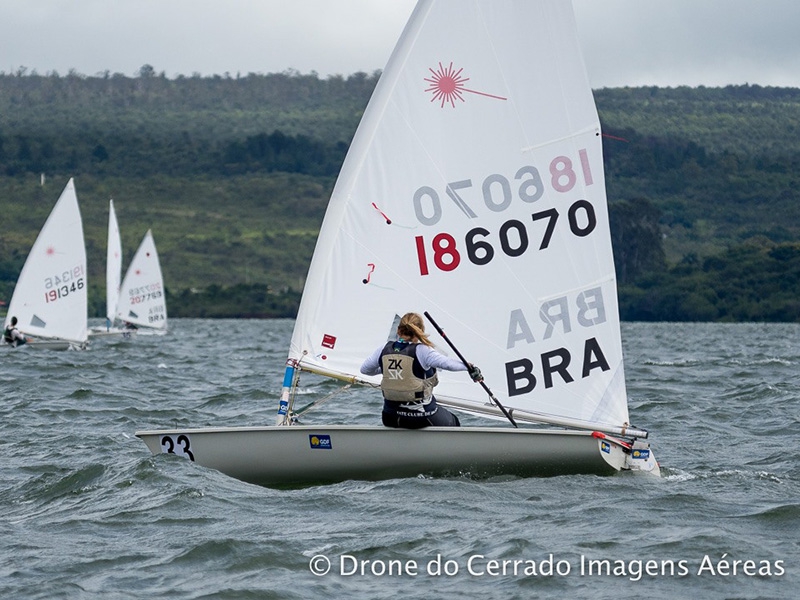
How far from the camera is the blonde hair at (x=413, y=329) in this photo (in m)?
9.10

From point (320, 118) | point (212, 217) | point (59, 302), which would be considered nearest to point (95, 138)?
point (212, 217)

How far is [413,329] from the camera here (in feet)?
29.8

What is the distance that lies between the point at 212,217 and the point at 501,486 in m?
140

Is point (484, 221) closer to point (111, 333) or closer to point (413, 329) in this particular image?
point (413, 329)

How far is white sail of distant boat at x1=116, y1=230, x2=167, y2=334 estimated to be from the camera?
45.5m

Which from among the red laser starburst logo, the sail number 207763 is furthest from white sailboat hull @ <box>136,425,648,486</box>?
the red laser starburst logo

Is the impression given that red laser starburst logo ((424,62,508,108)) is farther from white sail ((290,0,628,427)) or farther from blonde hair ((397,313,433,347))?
blonde hair ((397,313,433,347))

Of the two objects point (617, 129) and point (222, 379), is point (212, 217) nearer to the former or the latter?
point (617, 129)

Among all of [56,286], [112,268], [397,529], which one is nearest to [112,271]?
[112,268]

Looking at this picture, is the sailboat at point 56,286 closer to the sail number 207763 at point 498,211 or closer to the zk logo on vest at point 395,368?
the sail number 207763 at point 498,211

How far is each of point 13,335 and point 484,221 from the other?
20.7 metres

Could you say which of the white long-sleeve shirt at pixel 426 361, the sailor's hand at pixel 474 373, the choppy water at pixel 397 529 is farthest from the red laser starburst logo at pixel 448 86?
the choppy water at pixel 397 529

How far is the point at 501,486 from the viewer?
9016 mm

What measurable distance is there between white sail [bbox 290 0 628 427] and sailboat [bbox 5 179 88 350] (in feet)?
65.4
